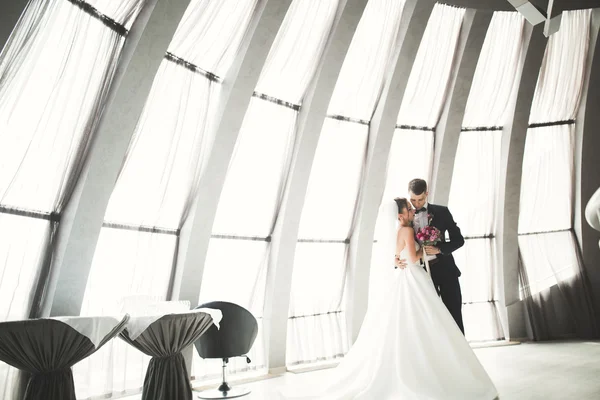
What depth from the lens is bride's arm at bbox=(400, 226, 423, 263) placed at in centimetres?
484

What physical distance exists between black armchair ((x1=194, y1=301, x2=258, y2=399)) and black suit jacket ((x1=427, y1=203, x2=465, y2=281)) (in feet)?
8.75

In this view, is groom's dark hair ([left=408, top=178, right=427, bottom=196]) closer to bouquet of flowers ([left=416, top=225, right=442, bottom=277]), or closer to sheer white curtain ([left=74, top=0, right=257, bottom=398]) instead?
bouquet of flowers ([left=416, top=225, right=442, bottom=277])

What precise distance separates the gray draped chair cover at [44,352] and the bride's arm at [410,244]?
3.33 metres

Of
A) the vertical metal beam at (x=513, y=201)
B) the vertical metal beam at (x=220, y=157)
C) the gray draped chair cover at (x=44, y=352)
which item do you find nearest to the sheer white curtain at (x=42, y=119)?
the gray draped chair cover at (x=44, y=352)

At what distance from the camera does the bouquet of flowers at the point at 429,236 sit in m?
4.77

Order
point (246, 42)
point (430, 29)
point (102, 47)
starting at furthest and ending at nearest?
point (430, 29) → point (246, 42) → point (102, 47)

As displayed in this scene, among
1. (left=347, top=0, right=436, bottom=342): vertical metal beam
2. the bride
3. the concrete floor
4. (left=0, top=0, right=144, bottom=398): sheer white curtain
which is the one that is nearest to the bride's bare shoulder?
the bride

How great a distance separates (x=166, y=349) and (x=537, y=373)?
496 cm

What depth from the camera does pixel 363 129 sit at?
31.6 feet

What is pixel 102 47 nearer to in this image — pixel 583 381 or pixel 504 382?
pixel 504 382

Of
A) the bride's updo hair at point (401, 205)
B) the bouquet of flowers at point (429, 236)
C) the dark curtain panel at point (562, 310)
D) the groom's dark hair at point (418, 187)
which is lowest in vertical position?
the dark curtain panel at point (562, 310)

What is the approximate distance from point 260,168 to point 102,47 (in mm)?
3586

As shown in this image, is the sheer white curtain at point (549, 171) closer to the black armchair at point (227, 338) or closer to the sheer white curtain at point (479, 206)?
the sheer white curtain at point (479, 206)

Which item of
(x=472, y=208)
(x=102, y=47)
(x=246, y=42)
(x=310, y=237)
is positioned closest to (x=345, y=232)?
(x=310, y=237)
